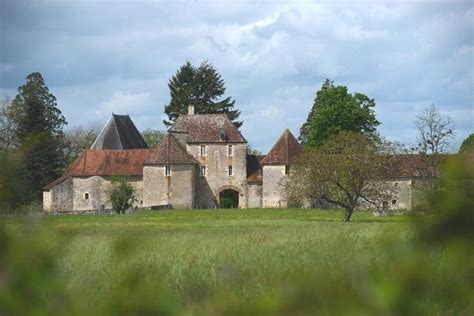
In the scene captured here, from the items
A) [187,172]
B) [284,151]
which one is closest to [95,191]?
[187,172]

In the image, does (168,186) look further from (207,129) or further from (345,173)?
(345,173)

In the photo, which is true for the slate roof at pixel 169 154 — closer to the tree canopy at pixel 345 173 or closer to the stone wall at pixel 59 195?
the stone wall at pixel 59 195

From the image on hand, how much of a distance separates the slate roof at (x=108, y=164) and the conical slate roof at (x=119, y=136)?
5461mm

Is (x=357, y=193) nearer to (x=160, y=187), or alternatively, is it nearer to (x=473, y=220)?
(x=160, y=187)

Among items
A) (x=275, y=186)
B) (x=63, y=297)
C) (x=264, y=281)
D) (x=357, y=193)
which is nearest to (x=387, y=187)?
(x=357, y=193)

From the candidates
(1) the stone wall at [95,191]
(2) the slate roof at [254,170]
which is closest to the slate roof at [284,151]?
(2) the slate roof at [254,170]

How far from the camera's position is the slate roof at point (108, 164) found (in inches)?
2948

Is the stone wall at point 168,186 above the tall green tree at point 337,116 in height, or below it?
below

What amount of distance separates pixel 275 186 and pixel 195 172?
24.7 feet

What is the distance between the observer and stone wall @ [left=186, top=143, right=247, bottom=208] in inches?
3036

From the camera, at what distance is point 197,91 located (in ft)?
319

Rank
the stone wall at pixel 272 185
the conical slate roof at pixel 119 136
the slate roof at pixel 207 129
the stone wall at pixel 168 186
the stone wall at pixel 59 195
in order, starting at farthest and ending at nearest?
the conical slate roof at pixel 119 136
the slate roof at pixel 207 129
the stone wall at pixel 59 195
the stone wall at pixel 272 185
the stone wall at pixel 168 186

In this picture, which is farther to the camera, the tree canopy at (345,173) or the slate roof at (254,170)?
the slate roof at (254,170)

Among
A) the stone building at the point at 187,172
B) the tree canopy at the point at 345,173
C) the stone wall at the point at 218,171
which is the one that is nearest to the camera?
the tree canopy at the point at 345,173
